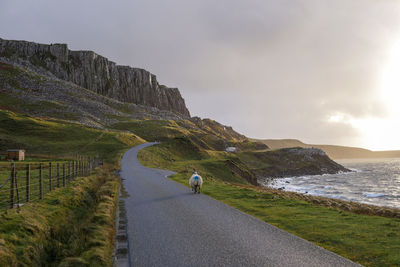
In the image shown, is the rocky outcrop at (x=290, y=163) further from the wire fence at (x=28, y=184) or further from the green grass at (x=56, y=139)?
the wire fence at (x=28, y=184)

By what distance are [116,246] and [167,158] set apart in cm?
7265

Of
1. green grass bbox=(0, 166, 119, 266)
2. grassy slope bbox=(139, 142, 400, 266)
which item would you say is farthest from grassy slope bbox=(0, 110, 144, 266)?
grassy slope bbox=(139, 142, 400, 266)

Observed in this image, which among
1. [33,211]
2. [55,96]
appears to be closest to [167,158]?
[33,211]

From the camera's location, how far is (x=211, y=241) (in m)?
10.1

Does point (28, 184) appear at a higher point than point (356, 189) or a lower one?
higher

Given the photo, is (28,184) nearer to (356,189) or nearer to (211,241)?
(211,241)

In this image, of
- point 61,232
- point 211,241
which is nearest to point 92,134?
point 61,232

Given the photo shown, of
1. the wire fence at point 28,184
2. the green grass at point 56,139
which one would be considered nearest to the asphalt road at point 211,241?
the wire fence at point 28,184

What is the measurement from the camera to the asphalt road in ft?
27.4

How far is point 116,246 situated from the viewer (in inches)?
387

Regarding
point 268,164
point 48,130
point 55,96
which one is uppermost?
point 55,96

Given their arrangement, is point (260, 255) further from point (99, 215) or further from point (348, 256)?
point (99, 215)

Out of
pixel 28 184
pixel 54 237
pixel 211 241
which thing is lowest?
pixel 54 237

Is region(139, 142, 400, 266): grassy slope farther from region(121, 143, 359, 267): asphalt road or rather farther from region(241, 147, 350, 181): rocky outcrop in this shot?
region(241, 147, 350, 181): rocky outcrop
